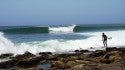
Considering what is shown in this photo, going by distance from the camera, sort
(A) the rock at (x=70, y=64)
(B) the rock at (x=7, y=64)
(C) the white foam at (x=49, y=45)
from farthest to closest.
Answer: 1. (C) the white foam at (x=49, y=45)
2. (B) the rock at (x=7, y=64)
3. (A) the rock at (x=70, y=64)

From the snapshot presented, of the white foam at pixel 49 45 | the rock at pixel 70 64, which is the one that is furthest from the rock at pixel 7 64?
the white foam at pixel 49 45

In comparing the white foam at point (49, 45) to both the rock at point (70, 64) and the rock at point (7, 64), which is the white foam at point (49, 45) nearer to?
the rock at point (7, 64)

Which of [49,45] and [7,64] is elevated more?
[7,64]

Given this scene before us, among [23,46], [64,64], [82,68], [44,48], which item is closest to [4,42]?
[23,46]

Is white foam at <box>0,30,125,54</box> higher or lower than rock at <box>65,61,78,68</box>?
lower

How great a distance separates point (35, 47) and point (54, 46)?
85.8 inches

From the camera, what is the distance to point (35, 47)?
26375mm

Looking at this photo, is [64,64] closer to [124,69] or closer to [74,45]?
[124,69]

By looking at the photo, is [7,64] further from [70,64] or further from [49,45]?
[49,45]

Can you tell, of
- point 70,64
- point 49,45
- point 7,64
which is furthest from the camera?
point 49,45

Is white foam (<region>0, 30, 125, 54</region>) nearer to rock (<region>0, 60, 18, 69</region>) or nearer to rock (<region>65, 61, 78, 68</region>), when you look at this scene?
rock (<region>0, 60, 18, 69</region>)

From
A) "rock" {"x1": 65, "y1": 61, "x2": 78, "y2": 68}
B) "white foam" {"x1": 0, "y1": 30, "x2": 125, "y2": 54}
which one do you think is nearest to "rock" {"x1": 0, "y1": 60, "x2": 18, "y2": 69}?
"rock" {"x1": 65, "y1": 61, "x2": 78, "y2": 68}

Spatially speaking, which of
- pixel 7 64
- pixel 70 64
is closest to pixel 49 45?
pixel 7 64

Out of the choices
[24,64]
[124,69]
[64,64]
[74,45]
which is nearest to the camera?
[124,69]
